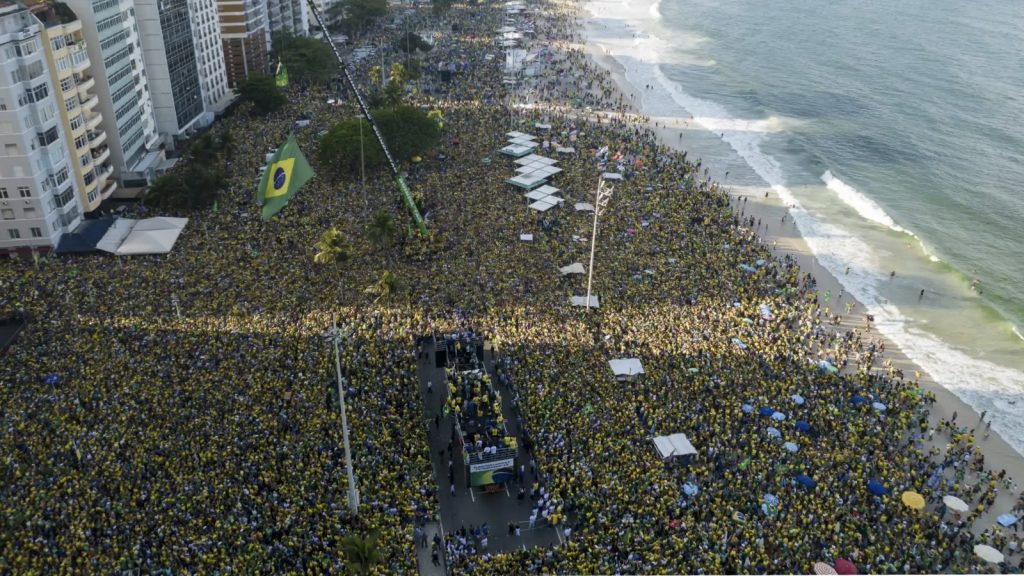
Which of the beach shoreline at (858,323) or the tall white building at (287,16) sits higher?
the tall white building at (287,16)

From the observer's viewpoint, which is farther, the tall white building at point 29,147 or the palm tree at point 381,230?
the palm tree at point 381,230

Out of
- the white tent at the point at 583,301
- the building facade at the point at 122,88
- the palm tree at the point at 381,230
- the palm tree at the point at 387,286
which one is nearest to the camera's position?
the palm tree at the point at 387,286

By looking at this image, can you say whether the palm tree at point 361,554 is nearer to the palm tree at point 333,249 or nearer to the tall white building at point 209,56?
the palm tree at point 333,249

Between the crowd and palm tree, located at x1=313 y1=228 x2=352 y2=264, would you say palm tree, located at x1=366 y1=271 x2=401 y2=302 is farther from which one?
palm tree, located at x1=313 y1=228 x2=352 y2=264

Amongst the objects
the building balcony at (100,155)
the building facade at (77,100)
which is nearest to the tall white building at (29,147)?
the building facade at (77,100)

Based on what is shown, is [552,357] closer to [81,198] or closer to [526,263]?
[526,263]

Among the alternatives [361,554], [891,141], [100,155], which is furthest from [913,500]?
[891,141]

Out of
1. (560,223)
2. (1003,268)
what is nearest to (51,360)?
(560,223)
